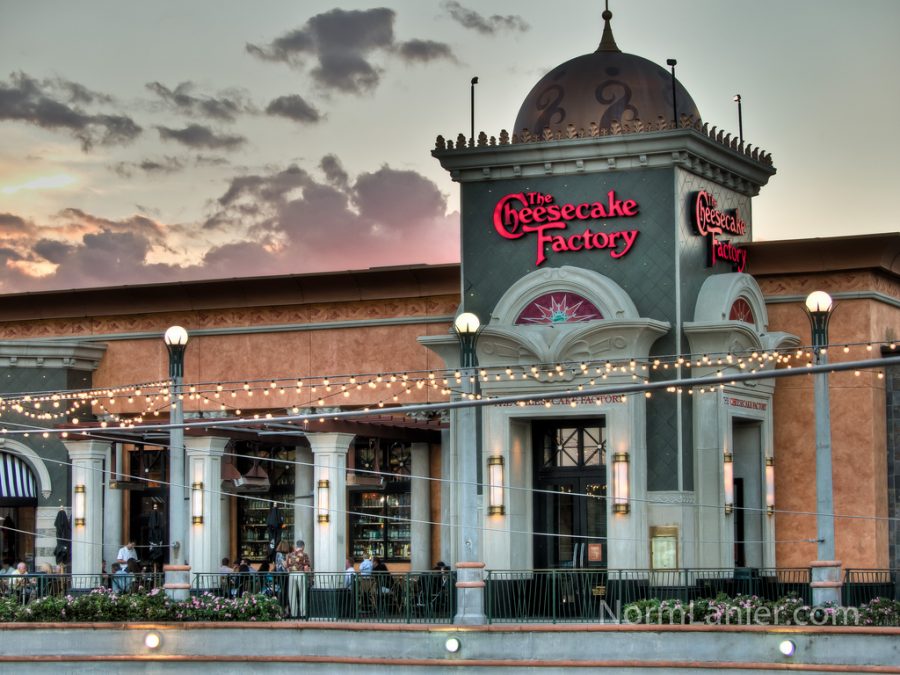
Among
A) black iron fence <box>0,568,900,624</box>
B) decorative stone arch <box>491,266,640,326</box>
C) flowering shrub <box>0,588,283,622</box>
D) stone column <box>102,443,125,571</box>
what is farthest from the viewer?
stone column <box>102,443,125,571</box>

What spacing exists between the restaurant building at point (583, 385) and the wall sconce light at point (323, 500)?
0.19 ft

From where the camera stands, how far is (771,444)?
3978cm

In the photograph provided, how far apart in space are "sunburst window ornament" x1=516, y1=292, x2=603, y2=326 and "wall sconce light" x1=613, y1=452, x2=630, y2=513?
3262 millimetres

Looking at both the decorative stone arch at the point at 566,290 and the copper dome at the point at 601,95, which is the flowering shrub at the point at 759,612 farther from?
the copper dome at the point at 601,95

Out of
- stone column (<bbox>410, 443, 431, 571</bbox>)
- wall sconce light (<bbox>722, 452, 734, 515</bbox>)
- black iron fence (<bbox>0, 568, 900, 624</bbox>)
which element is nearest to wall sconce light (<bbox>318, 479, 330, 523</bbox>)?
black iron fence (<bbox>0, 568, 900, 624</bbox>)

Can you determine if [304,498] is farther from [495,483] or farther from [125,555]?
[495,483]

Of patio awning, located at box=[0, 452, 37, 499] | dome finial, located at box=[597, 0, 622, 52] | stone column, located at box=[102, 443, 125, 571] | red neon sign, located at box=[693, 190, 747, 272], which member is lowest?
stone column, located at box=[102, 443, 125, 571]

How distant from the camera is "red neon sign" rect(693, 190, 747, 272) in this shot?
38.6 metres

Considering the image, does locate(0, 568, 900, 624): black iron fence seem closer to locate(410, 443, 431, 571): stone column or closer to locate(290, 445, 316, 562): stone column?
locate(410, 443, 431, 571): stone column

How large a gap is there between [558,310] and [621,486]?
4194 mm

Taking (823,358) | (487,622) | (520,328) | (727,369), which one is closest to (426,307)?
(520,328)

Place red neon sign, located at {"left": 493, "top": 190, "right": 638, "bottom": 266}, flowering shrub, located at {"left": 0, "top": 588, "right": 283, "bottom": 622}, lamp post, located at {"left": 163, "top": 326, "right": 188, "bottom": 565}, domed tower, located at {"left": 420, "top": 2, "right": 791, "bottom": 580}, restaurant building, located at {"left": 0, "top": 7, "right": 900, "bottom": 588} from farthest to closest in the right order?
red neon sign, located at {"left": 493, "top": 190, "right": 638, "bottom": 266}, restaurant building, located at {"left": 0, "top": 7, "right": 900, "bottom": 588}, domed tower, located at {"left": 420, "top": 2, "right": 791, "bottom": 580}, lamp post, located at {"left": 163, "top": 326, "right": 188, "bottom": 565}, flowering shrub, located at {"left": 0, "top": 588, "right": 283, "bottom": 622}

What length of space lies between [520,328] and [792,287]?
6.98 metres

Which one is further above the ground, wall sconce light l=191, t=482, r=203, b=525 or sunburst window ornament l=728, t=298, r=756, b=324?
sunburst window ornament l=728, t=298, r=756, b=324
